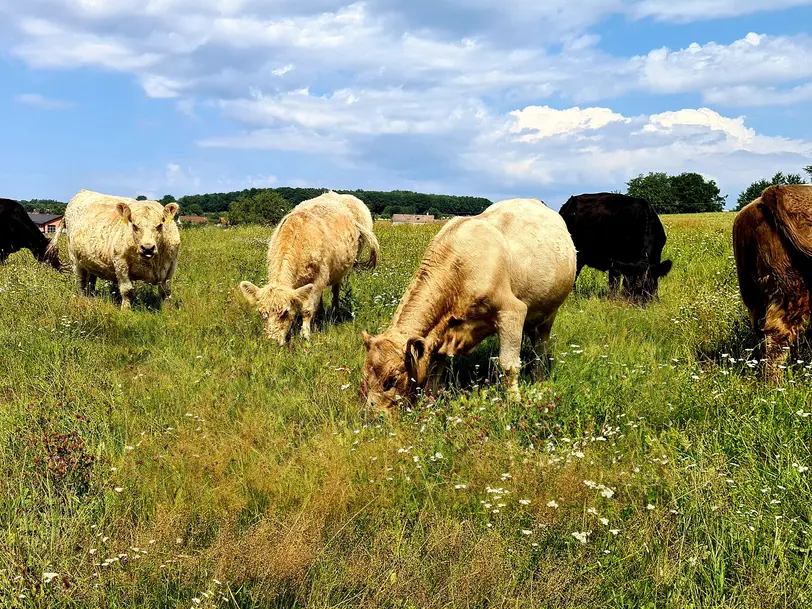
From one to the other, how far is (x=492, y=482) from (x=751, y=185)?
118377mm

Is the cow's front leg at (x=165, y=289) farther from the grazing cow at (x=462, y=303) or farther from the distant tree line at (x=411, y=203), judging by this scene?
the distant tree line at (x=411, y=203)

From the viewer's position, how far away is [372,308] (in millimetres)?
10883

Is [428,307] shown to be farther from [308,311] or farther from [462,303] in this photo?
[308,311]

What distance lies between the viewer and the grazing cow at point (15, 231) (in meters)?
18.6

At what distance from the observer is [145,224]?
1073 cm

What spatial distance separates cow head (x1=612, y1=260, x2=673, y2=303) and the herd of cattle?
0.59 metres

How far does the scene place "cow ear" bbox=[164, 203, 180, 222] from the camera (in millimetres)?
11352

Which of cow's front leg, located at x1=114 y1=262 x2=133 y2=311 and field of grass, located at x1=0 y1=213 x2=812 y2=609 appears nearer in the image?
field of grass, located at x1=0 y1=213 x2=812 y2=609

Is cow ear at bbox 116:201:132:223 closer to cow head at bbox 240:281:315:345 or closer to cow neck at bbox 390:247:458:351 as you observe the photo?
cow head at bbox 240:281:315:345

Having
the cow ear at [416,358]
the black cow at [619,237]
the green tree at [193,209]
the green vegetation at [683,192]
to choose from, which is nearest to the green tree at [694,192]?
the green vegetation at [683,192]

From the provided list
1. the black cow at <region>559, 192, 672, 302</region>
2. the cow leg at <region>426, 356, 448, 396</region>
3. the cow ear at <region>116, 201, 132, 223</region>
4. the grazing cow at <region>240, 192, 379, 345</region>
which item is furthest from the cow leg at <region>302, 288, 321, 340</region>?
the black cow at <region>559, 192, 672, 302</region>

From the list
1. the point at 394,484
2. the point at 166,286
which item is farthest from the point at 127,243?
the point at 394,484

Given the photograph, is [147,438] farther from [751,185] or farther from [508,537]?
[751,185]

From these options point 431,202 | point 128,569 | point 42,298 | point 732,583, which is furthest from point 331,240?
point 431,202
